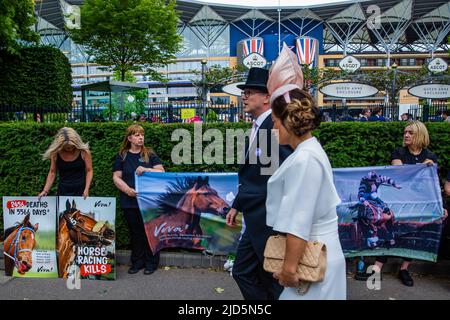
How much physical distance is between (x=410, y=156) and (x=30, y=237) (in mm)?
5092

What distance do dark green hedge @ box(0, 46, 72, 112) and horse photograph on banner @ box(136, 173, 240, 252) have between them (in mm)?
11837

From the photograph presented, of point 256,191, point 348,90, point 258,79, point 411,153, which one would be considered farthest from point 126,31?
point 256,191

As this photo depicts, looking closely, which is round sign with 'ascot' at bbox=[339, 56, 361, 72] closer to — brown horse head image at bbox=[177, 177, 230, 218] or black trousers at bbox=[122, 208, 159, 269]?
brown horse head image at bbox=[177, 177, 230, 218]

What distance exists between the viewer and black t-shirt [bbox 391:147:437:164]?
483 cm

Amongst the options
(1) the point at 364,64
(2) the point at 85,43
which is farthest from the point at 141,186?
(1) the point at 364,64

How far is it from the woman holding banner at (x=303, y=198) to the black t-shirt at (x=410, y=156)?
3181 millimetres

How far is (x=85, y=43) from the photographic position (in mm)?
26125

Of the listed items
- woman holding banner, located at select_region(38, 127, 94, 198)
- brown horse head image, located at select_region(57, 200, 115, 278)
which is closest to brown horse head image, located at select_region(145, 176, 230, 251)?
brown horse head image, located at select_region(57, 200, 115, 278)

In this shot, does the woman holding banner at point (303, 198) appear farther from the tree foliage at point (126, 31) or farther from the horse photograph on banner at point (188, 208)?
the tree foliage at point (126, 31)

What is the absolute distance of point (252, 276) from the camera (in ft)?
10.1

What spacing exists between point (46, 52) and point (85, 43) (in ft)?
36.7

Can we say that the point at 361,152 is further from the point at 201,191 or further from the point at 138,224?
the point at 138,224

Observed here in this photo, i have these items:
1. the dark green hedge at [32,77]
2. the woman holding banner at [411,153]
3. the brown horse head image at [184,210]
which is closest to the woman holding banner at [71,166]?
the brown horse head image at [184,210]

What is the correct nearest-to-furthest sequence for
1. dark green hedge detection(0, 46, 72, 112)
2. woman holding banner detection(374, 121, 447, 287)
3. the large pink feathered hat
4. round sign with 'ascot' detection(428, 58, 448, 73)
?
1. the large pink feathered hat
2. woman holding banner detection(374, 121, 447, 287)
3. dark green hedge detection(0, 46, 72, 112)
4. round sign with 'ascot' detection(428, 58, 448, 73)
